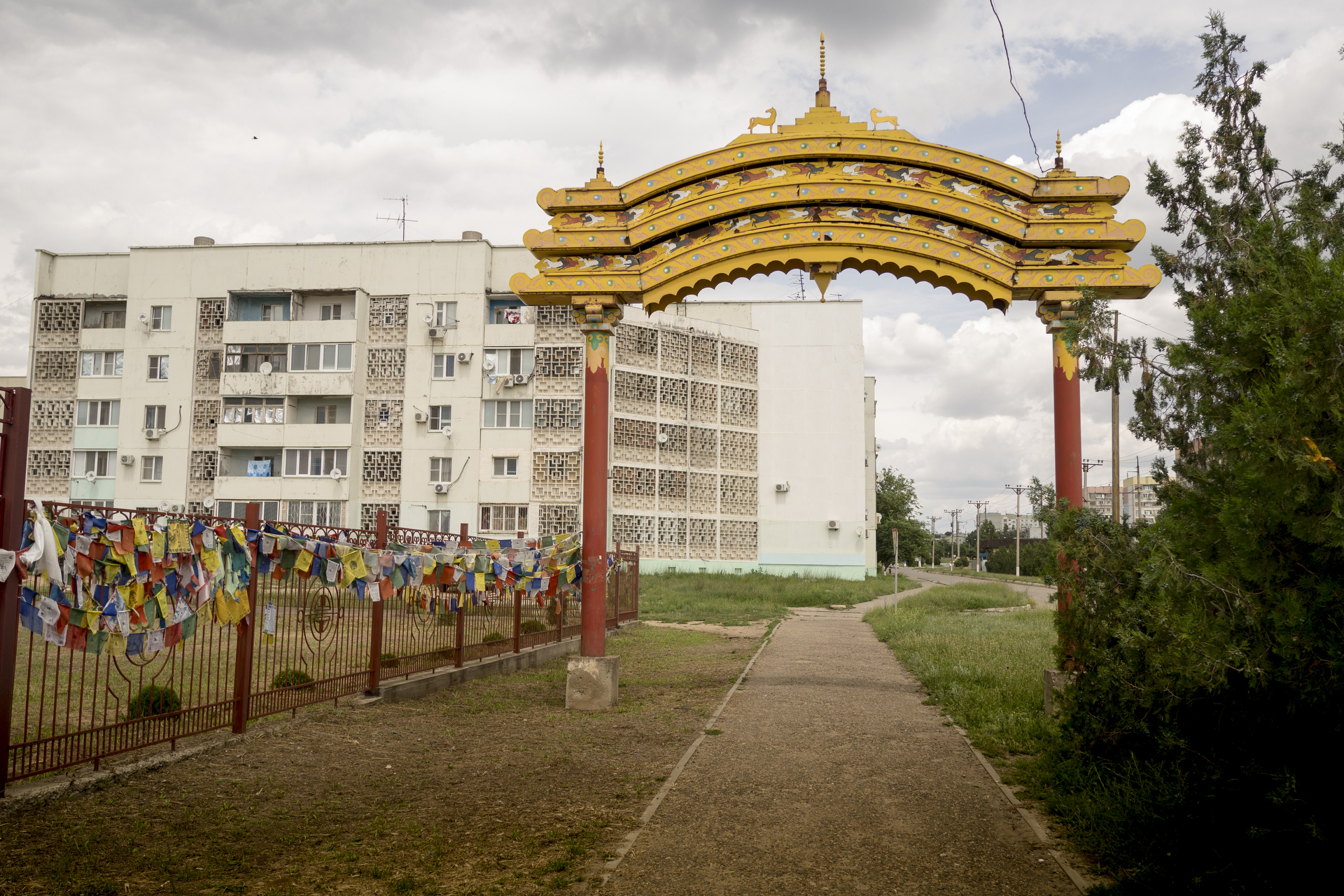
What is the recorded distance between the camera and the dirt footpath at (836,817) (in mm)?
5062

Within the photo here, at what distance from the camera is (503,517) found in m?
39.2

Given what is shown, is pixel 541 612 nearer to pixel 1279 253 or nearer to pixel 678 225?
pixel 678 225

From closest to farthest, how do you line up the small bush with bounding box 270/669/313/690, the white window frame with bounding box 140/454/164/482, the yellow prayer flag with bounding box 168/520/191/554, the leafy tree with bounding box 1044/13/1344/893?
the leafy tree with bounding box 1044/13/1344/893, the yellow prayer flag with bounding box 168/520/191/554, the small bush with bounding box 270/669/313/690, the white window frame with bounding box 140/454/164/482

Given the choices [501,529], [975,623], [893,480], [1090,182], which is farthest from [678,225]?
[893,480]

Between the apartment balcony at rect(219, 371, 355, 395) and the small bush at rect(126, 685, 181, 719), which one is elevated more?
the apartment balcony at rect(219, 371, 355, 395)

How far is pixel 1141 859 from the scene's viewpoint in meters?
4.72

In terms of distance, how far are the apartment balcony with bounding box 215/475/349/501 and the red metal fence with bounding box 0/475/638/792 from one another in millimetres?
22935

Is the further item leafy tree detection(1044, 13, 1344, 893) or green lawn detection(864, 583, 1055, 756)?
green lawn detection(864, 583, 1055, 756)

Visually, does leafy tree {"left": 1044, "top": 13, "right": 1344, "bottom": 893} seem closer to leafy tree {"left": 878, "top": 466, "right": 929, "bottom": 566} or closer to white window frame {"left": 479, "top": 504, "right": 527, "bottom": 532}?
white window frame {"left": 479, "top": 504, "right": 527, "bottom": 532}

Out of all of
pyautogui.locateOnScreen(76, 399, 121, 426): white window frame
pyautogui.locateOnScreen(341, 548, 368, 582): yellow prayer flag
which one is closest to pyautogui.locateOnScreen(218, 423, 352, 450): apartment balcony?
pyautogui.locateOnScreen(76, 399, 121, 426): white window frame

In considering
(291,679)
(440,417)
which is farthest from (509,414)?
(291,679)

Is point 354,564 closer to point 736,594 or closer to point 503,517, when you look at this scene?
point 736,594

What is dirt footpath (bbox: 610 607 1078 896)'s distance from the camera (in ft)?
16.6

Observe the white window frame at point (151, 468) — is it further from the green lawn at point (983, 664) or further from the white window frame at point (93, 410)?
the green lawn at point (983, 664)
